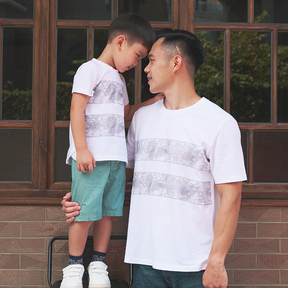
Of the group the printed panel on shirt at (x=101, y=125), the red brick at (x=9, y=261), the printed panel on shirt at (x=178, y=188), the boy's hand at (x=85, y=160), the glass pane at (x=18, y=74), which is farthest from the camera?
the glass pane at (x=18, y=74)

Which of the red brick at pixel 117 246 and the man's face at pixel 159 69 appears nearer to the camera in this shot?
the man's face at pixel 159 69

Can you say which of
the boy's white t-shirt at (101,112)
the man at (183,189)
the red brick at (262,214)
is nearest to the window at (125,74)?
the red brick at (262,214)

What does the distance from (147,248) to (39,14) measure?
6.68 feet

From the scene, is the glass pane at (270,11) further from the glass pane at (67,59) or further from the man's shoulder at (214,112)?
the glass pane at (67,59)

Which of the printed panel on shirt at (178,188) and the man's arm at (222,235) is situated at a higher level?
the printed panel on shirt at (178,188)

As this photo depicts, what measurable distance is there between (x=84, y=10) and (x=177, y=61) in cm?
123

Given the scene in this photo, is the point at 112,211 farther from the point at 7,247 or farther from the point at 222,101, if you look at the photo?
the point at 222,101

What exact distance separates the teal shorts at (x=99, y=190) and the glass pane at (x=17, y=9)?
4.76 feet

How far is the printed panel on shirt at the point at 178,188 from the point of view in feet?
5.74

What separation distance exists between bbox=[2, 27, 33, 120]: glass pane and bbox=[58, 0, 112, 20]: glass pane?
0.36 meters

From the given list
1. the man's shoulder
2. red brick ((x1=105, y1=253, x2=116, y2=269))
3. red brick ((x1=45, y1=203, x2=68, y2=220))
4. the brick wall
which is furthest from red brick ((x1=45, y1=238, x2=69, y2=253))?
the man's shoulder

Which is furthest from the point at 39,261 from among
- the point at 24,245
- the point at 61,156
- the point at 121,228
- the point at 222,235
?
the point at 222,235

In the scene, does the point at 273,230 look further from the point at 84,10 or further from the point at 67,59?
the point at 84,10

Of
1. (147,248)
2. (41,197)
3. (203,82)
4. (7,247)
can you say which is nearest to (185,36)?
(203,82)
